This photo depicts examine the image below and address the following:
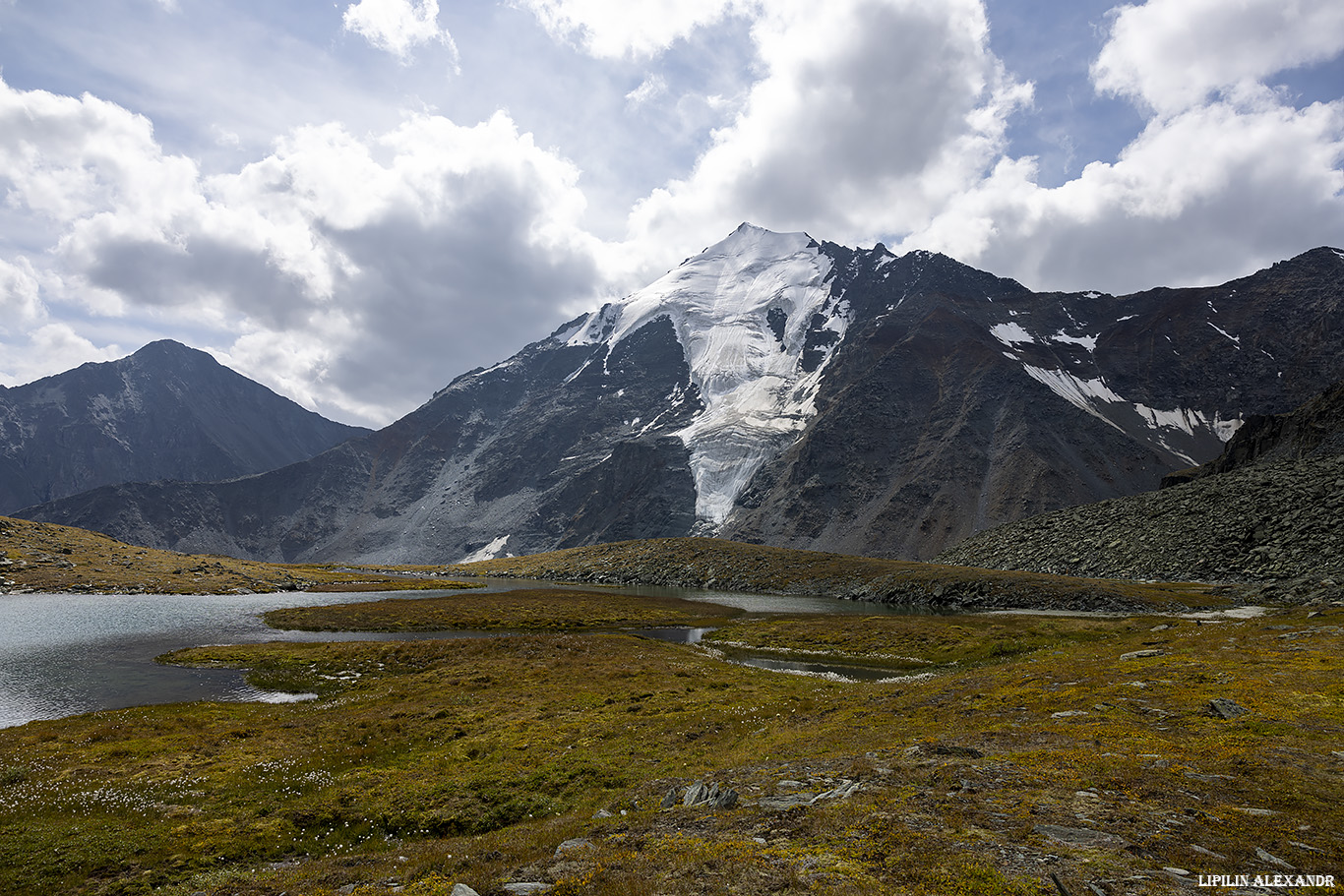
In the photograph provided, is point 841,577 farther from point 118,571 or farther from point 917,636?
point 118,571

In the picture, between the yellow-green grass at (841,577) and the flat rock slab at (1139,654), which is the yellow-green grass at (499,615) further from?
the flat rock slab at (1139,654)

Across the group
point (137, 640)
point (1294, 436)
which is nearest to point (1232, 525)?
point (1294, 436)

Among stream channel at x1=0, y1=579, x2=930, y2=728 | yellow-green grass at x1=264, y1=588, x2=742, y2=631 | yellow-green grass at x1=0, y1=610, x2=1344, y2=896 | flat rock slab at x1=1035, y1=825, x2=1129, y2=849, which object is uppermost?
flat rock slab at x1=1035, y1=825, x2=1129, y2=849

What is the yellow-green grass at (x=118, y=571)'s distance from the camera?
10338 centimetres

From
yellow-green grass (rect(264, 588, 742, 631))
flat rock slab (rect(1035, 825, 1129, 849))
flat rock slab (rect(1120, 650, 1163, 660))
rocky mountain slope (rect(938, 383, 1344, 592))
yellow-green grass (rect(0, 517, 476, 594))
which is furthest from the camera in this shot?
yellow-green grass (rect(0, 517, 476, 594))

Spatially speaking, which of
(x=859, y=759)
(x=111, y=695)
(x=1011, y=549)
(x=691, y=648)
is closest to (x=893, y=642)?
(x=691, y=648)

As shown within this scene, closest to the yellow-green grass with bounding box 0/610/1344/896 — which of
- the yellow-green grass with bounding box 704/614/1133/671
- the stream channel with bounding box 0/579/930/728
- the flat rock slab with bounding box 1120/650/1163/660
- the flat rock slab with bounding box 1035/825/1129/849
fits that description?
the flat rock slab with bounding box 1035/825/1129/849

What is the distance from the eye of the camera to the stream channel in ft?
131

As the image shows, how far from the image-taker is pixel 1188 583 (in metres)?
92.9

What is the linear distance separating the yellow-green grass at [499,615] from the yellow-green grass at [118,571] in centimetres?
4061

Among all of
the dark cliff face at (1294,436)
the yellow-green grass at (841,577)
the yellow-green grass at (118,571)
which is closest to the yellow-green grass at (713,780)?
the yellow-green grass at (841,577)

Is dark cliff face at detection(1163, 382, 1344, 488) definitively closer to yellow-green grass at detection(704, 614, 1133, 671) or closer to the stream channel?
yellow-green grass at detection(704, 614, 1133, 671)

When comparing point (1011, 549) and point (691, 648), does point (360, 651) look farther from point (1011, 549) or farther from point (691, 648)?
point (1011, 549)

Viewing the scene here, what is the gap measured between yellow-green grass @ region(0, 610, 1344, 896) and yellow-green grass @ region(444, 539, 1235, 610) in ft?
163
